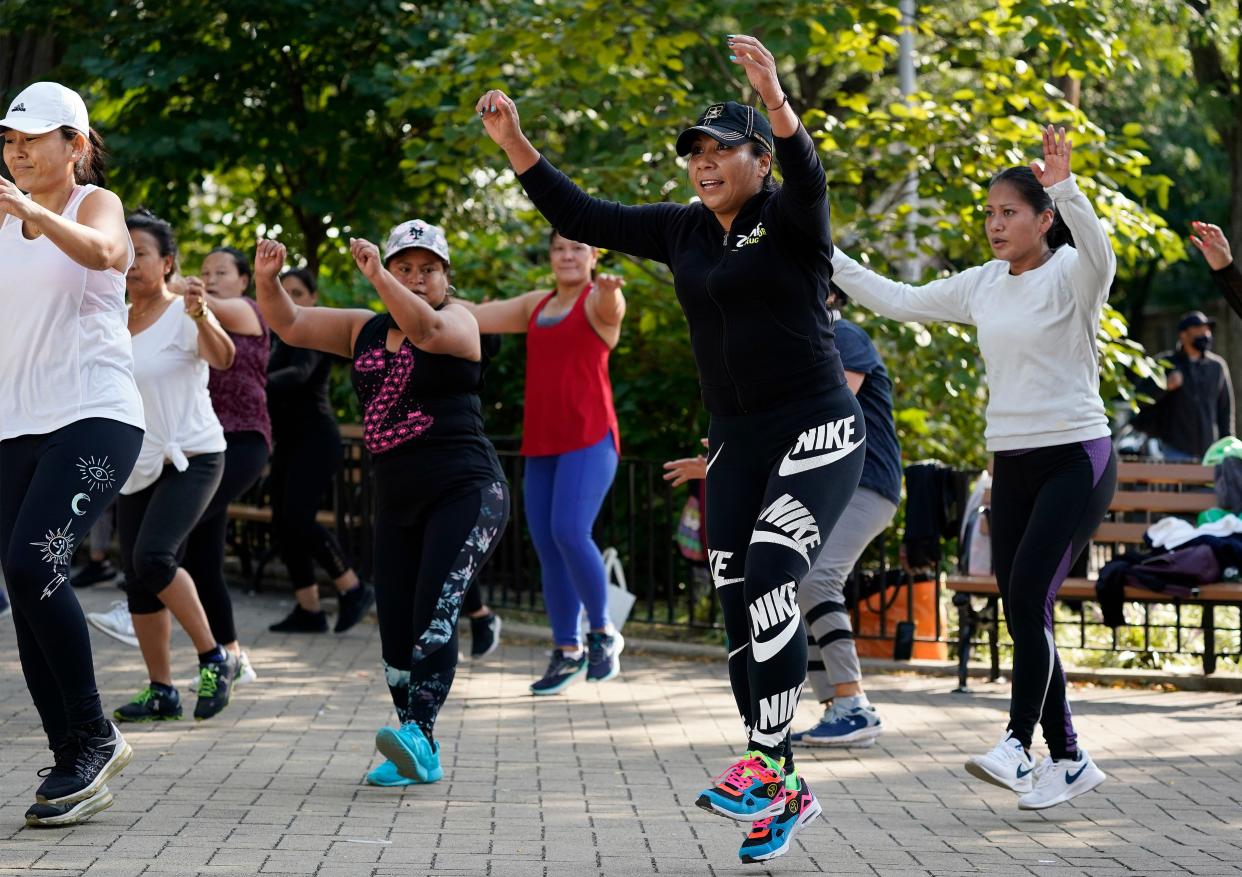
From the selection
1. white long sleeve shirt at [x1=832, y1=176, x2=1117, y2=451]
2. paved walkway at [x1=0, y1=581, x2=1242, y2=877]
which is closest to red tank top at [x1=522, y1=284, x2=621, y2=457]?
paved walkway at [x1=0, y1=581, x2=1242, y2=877]

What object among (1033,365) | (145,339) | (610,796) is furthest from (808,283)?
(145,339)

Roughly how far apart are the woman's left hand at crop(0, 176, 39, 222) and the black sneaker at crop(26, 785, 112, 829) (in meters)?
1.71

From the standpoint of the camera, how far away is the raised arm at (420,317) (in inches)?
207

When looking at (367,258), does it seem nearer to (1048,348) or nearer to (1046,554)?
(1048,348)

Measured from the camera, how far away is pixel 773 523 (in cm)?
466

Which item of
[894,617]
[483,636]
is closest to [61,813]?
[483,636]

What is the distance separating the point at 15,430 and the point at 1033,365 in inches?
129

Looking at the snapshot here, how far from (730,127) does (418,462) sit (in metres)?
1.73

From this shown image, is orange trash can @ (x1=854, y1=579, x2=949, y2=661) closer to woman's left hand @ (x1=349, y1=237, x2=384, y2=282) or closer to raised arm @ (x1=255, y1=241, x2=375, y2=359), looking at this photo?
raised arm @ (x1=255, y1=241, x2=375, y2=359)

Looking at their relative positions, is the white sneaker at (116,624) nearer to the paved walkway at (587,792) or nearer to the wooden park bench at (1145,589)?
the paved walkway at (587,792)

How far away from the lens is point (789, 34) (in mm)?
9836

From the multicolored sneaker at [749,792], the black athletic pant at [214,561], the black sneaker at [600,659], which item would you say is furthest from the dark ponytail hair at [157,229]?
the multicolored sneaker at [749,792]

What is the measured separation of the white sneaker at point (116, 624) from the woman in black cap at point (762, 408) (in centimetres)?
462

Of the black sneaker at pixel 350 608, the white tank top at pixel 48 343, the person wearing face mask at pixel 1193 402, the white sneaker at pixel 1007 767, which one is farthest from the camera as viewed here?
the person wearing face mask at pixel 1193 402
